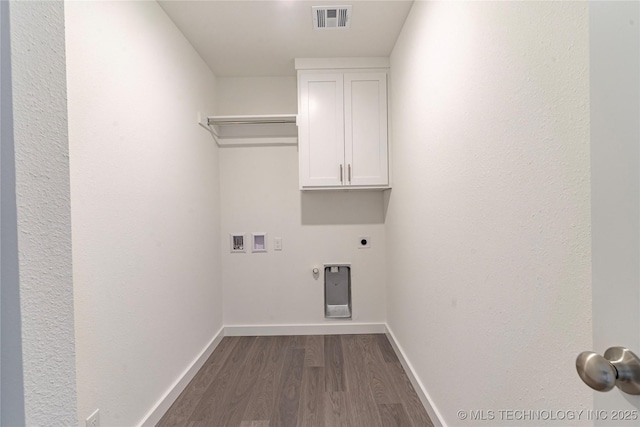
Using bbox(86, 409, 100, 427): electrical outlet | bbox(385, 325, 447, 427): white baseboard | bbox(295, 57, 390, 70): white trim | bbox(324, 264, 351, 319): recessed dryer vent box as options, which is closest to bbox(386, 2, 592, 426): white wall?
bbox(385, 325, 447, 427): white baseboard

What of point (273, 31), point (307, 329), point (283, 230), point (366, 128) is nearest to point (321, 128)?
point (366, 128)

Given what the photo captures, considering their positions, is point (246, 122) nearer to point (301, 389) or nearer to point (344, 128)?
point (344, 128)

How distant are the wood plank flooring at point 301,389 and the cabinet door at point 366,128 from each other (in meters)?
1.55

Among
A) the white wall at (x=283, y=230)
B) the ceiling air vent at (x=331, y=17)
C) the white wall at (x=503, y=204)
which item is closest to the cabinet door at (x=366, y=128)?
the white wall at (x=283, y=230)

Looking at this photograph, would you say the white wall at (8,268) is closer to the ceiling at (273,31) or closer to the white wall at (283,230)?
the ceiling at (273,31)

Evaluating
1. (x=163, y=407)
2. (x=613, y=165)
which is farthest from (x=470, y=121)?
(x=163, y=407)

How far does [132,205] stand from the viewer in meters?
1.71

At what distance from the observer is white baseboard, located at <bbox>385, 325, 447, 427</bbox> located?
5.75 ft

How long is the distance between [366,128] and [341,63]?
0.64 m

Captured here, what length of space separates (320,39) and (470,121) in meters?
1.73

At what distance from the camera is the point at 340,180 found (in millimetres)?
2916

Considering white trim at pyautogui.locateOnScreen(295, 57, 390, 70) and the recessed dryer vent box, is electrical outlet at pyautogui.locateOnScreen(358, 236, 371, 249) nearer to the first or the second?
the recessed dryer vent box

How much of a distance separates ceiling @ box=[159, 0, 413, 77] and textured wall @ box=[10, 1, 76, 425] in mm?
1868

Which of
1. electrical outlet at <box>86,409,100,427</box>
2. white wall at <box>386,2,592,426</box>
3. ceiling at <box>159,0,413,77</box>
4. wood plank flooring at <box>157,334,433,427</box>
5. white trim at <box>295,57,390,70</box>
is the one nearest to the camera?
white wall at <box>386,2,592,426</box>
